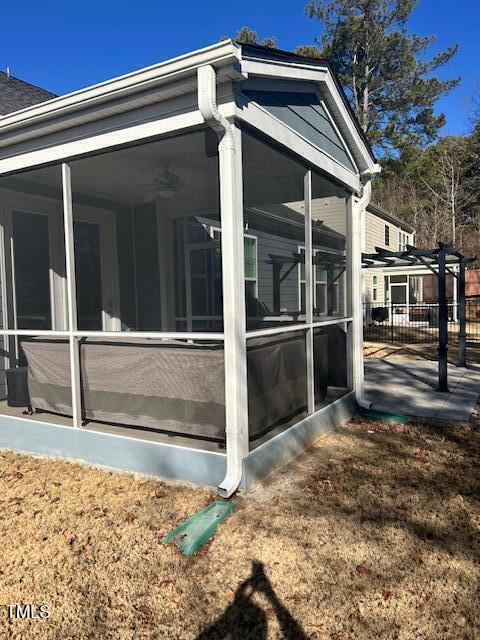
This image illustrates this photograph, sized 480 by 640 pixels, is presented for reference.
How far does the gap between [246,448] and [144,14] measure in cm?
1518

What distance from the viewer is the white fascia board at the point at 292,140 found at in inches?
125

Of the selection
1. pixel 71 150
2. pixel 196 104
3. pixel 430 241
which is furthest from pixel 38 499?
pixel 430 241

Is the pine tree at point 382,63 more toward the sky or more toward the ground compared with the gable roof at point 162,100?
more toward the sky

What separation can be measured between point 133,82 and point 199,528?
2.83m

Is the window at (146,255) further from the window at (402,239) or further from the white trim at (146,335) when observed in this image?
the window at (402,239)

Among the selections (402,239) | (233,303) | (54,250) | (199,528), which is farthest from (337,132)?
(402,239)

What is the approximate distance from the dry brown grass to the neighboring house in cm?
1430

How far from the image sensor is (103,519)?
2922mm

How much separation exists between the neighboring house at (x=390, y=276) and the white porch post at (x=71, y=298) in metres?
13.9

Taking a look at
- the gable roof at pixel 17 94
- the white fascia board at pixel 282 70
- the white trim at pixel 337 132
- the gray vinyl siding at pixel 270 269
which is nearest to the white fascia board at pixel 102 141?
the white fascia board at pixel 282 70

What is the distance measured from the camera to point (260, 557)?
8.20ft

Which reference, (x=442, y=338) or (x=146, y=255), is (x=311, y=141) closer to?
(x=146, y=255)

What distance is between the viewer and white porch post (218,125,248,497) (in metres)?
3.02

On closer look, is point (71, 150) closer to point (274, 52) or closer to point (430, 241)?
point (274, 52)
